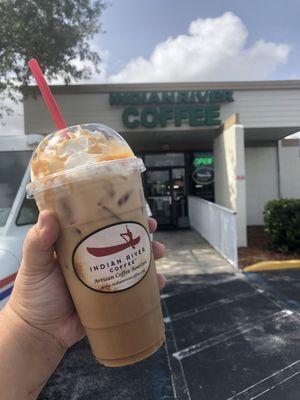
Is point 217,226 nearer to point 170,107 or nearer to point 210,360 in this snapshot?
point 170,107

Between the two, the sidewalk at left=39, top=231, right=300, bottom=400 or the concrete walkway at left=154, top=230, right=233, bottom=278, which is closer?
the sidewalk at left=39, top=231, right=300, bottom=400

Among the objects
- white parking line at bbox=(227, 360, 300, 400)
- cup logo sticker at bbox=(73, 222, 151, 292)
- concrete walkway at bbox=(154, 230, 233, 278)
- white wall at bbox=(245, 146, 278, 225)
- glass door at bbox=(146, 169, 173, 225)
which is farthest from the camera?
glass door at bbox=(146, 169, 173, 225)

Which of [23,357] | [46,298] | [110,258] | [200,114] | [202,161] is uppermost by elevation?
[200,114]

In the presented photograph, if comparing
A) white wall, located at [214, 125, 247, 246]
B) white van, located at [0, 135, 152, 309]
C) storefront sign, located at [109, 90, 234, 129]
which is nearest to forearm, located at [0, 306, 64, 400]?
white van, located at [0, 135, 152, 309]

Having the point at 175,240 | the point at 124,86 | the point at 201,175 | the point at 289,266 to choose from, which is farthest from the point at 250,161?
the point at 289,266

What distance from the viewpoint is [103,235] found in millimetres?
1276

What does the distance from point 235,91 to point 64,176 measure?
11.6 m

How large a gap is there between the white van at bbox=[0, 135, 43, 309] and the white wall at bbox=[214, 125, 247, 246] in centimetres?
706

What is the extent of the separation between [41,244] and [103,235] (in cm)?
24

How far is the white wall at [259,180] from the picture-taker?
14492 millimetres

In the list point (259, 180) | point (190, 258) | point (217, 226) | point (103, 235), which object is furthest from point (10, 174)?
point (259, 180)

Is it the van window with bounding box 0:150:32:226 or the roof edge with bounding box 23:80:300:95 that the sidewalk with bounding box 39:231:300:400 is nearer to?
the van window with bounding box 0:150:32:226

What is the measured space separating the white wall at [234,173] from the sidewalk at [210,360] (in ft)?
12.6

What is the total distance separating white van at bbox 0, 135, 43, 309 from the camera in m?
2.87
